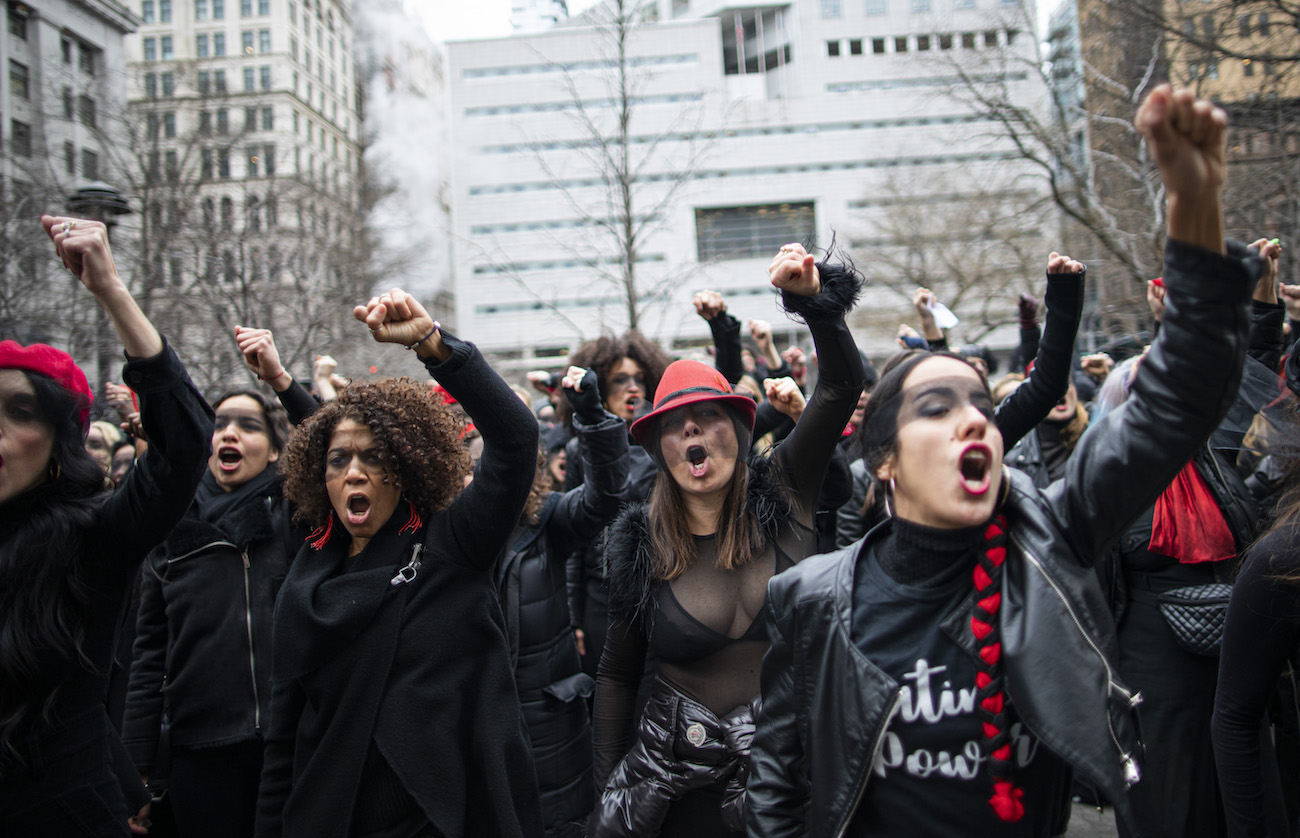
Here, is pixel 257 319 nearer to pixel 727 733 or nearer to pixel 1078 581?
pixel 727 733

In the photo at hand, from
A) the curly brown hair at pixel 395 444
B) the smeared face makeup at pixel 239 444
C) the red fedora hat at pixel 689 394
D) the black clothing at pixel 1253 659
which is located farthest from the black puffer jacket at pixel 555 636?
the black clothing at pixel 1253 659

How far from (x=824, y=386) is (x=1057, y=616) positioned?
1.11 m

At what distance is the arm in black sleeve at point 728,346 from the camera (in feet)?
14.2

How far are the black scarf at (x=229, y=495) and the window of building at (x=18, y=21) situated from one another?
109 feet

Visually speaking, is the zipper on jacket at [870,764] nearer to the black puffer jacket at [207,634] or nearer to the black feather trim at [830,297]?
the black feather trim at [830,297]

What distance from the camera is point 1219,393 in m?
1.41

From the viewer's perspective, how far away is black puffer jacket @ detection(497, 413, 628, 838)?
3.15 m

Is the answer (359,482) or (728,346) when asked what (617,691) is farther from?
(728,346)

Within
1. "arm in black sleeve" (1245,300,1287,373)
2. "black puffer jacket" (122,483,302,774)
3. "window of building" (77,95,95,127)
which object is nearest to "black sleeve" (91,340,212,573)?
"black puffer jacket" (122,483,302,774)

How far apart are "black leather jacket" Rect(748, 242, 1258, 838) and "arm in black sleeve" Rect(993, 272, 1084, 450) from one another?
769mm

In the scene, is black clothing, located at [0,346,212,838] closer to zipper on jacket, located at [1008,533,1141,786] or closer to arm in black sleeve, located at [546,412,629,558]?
arm in black sleeve, located at [546,412,629,558]

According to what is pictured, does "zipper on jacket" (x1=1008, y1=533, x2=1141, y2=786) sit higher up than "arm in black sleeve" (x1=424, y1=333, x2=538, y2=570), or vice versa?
"arm in black sleeve" (x1=424, y1=333, x2=538, y2=570)

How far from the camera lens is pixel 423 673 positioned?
2385 mm

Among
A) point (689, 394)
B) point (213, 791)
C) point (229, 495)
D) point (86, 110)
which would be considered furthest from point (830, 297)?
point (86, 110)
